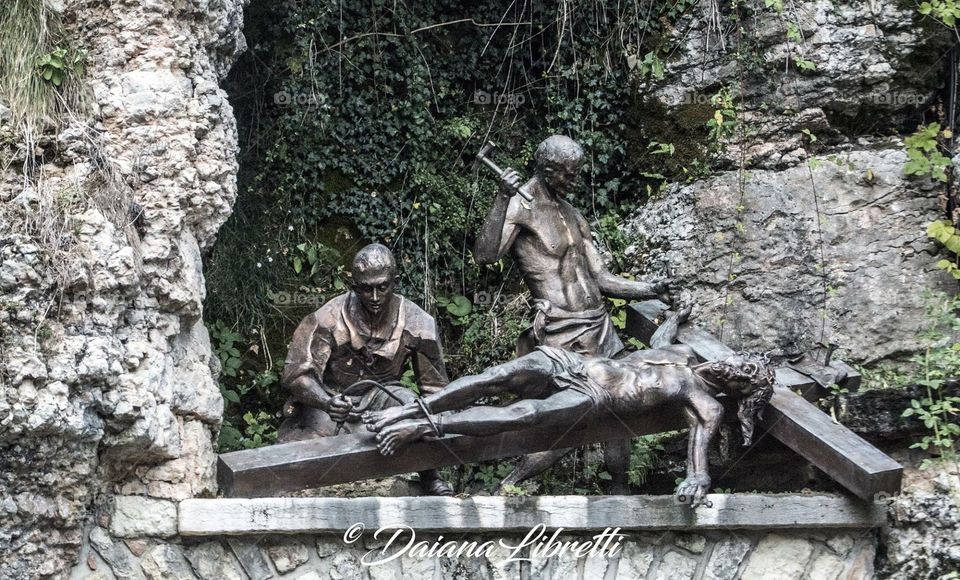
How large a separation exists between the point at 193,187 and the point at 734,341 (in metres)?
3.41

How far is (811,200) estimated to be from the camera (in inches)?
331

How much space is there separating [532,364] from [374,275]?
0.85 m

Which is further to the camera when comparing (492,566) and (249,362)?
(249,362)

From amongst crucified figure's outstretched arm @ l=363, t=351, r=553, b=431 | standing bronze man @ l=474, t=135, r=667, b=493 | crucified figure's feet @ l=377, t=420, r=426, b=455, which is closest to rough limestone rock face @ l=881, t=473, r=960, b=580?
standing bronze man @ l=474, t=135, r=667, b=493

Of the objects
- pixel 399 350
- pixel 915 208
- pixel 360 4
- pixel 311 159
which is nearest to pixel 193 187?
pixel 399 350

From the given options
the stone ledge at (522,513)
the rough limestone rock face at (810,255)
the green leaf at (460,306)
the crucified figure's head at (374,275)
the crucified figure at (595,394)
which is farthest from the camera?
the green leaf at (460,306)

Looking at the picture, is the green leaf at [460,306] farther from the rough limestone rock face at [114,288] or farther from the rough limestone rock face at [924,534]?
the rough limestone rock face at [924,534]

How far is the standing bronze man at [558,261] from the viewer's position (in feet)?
23.1

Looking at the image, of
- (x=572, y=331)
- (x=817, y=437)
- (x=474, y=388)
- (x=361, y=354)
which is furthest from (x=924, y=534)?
(x=361, y=354)

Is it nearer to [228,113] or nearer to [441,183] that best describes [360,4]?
[441,183]

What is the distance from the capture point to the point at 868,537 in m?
6.37

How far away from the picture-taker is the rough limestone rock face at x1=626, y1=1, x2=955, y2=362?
8227 mm

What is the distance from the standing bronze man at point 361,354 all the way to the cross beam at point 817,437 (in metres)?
1.29

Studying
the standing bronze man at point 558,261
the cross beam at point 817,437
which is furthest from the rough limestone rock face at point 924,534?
the standing bronze man at point 558,261
